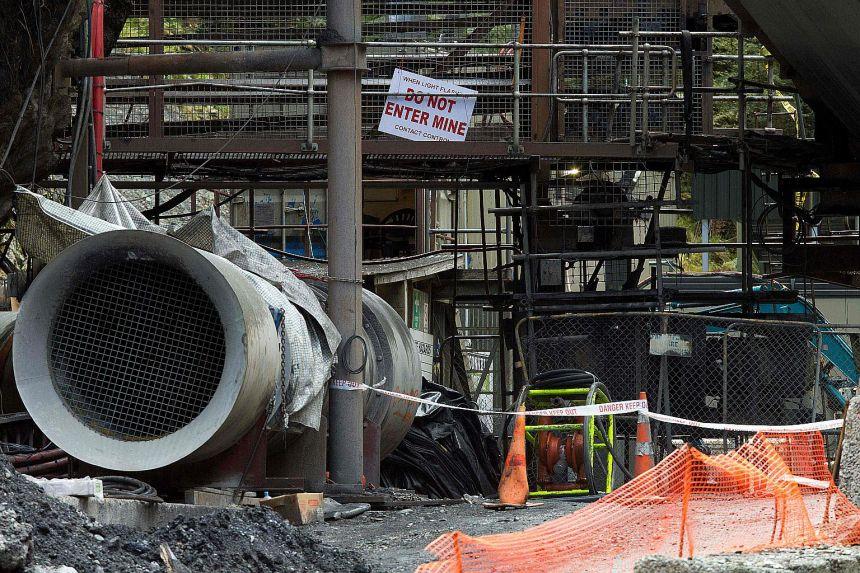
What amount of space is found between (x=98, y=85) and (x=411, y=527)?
619 cm

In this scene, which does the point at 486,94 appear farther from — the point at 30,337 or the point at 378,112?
the point at 30,337

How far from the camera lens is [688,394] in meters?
15.1

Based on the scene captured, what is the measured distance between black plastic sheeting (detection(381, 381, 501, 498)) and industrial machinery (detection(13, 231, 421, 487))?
573 cm

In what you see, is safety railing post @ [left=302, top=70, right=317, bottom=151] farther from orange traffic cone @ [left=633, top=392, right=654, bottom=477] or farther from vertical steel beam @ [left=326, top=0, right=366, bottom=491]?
orange traffic cone @ [left=633, top=392, right=654, bottom=477]

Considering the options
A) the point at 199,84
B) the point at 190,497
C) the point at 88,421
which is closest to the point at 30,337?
the point at 88,421

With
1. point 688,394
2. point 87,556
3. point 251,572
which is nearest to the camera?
point 87,556

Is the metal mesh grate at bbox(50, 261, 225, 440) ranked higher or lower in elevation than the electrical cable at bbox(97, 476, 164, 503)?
higher

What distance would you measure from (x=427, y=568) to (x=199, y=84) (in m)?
10.1

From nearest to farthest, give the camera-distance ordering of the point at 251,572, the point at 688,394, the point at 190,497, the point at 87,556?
the point at 87,556
the point at 251,572
the point at 190,497
the point at 688,394

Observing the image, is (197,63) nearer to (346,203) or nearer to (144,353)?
(346,203)

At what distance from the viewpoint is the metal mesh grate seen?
406 inches

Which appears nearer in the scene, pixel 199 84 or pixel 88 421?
pixel 88 421

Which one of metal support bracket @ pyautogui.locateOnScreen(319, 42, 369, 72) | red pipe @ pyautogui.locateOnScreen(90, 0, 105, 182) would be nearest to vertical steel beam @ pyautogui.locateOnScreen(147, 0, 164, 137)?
red pipe @ pyautogui.locateOnScreen(90, 0, 105, 182)

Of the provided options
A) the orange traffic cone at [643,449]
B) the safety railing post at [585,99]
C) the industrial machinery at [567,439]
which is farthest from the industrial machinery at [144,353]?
the safety railing post at [585,99]
